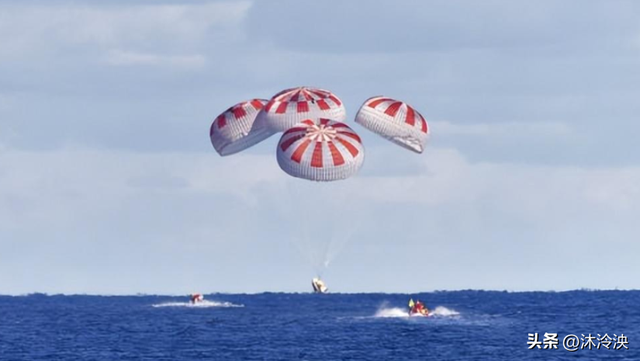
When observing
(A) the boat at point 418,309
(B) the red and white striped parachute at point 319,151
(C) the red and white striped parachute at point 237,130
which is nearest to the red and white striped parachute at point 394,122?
(B) the red and white striped parachute at point 319,151

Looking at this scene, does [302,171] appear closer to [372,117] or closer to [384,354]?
[372,117]

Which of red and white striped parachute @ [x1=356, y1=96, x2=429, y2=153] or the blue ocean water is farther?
the blue ocean water

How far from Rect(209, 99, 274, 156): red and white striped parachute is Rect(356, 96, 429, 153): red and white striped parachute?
5.33 m

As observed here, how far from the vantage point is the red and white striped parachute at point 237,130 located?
272 feet

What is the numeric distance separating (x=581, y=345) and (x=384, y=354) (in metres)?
14.4

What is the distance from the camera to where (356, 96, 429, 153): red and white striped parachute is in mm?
81688

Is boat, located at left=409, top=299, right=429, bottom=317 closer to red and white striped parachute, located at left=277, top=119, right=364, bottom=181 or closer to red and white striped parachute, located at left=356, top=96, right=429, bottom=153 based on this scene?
red and white striped parachute, located at left=356, top=96, right=429, bottom=153

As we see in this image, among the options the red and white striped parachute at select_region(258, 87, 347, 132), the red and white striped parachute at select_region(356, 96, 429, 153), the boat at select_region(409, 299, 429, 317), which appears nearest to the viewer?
the red and white striped parachute at select_region(258, 87, 347, 132)

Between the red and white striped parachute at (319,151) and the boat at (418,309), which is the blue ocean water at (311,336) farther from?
the red and white striped parachute at (319,151)

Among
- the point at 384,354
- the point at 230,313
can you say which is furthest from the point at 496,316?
the point at 384,354

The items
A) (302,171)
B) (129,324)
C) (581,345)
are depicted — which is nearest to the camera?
(302,171)

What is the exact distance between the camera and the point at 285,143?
3115 inches

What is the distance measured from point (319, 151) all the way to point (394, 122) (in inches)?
210

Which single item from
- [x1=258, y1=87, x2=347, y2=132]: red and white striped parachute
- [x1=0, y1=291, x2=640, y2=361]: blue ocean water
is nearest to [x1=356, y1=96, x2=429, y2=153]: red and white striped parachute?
[x1=258, y1=87, x2=347, y2=132]: red and white striped parachute
